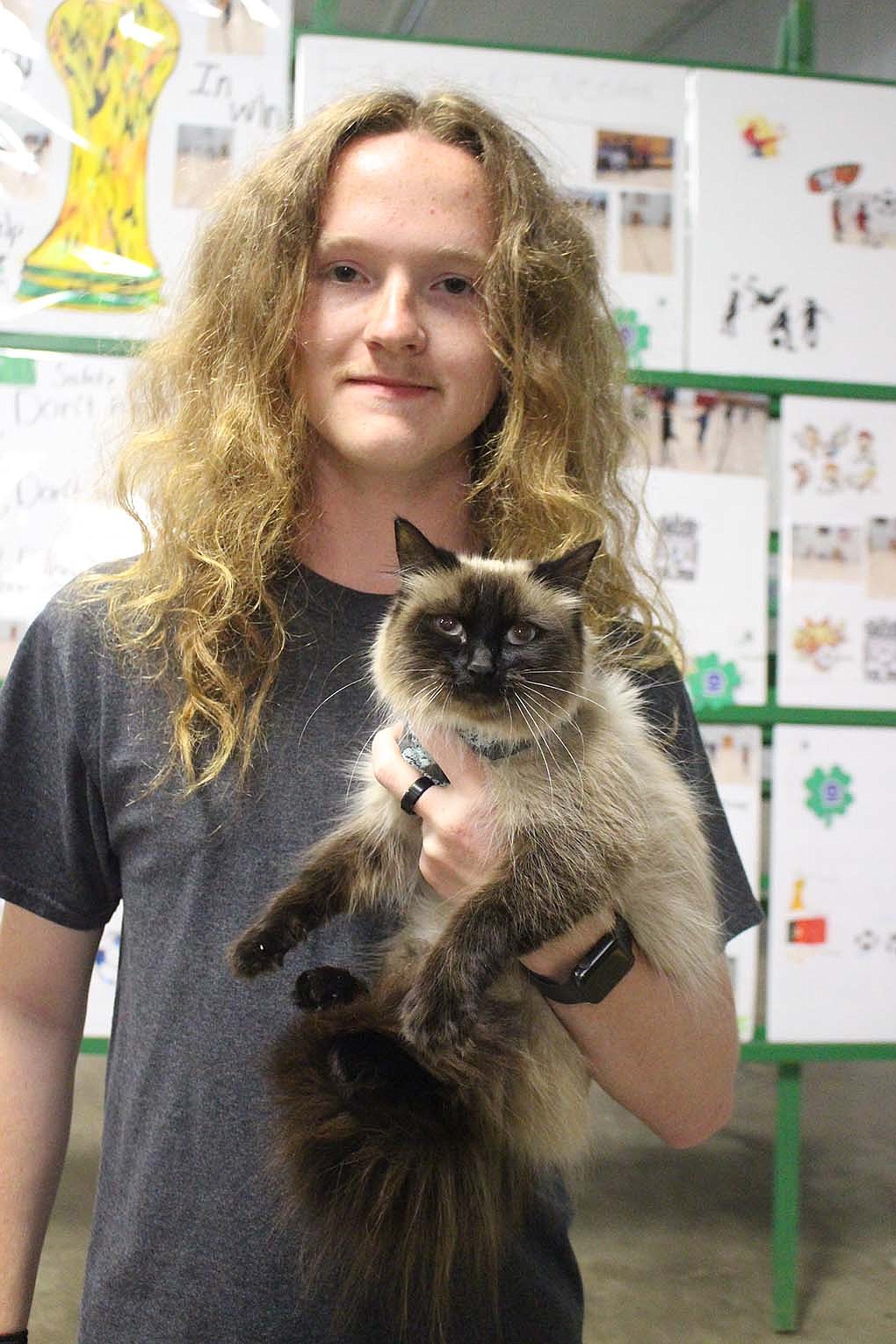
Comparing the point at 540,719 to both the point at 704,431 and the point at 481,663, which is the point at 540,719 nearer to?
the point at 481,663

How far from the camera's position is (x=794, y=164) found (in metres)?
3.01

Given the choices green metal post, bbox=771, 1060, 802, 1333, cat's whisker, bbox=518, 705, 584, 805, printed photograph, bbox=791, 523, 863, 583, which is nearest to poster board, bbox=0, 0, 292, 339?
printed photograph, bbox=791, 523, 863, 583

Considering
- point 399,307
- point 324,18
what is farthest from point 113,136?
point 399,307

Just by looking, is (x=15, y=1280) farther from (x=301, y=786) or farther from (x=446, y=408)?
(x=446, y=408)

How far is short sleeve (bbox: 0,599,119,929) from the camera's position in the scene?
142 cm

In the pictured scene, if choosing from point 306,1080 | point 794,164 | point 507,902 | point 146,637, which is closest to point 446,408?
point 146,637

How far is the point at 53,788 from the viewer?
143 centimetres

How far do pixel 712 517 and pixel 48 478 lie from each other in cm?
174

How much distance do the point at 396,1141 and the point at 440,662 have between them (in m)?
0.51

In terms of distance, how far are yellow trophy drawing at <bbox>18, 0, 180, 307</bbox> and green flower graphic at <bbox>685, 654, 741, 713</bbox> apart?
171cm

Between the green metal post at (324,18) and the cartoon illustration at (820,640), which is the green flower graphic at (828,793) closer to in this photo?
the cartoon illustration at (820,640)

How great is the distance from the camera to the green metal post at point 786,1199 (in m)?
3.12

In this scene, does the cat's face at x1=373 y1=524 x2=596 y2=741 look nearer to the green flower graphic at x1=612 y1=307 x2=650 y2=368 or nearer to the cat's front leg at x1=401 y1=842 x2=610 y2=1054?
the cat's front leg at x1=401 y1=842 x2=610 y2=1054

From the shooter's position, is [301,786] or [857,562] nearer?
[301,786]
